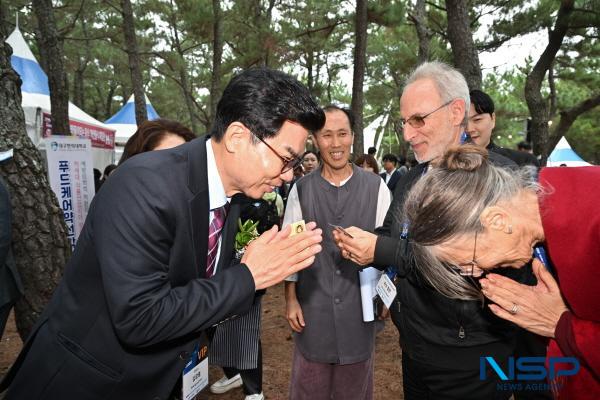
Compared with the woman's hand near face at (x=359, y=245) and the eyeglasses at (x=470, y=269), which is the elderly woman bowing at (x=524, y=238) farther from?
the woman's hand near face at (x=359, y=245)

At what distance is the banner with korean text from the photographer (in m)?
4.64

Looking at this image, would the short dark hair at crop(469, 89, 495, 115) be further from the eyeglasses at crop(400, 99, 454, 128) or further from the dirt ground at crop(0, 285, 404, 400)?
the dirt ground at crop(0, 285, 404, 400)

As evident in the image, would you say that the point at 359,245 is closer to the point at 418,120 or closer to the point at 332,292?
the point at 332,292

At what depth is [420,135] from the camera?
2.22 metres

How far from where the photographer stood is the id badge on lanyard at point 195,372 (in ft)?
5.49

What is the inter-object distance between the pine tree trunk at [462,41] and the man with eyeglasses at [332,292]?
4.53 m

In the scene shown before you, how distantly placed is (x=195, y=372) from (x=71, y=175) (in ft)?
13.0

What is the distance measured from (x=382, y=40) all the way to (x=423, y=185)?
22.1 m

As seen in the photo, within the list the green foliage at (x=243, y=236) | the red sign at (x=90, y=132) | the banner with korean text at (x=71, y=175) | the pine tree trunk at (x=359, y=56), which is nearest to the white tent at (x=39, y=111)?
the red sign at (x=90, y=132)

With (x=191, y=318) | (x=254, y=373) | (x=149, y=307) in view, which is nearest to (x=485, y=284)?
(x=191, y=318)

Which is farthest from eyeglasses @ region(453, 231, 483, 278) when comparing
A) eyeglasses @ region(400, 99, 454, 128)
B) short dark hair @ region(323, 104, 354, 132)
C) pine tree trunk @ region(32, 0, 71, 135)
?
pine tree trunk @ region(32, 0, 71, 135)

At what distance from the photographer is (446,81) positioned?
218 centimetres

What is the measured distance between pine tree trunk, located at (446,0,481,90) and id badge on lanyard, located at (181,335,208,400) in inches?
231

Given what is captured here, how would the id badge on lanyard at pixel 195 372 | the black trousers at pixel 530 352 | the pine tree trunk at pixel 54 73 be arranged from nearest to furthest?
the id badge on lanyard at pixel 195 372 → the black trousers at pixel 530 352 → the pine tree trunk at pixel 54 73
